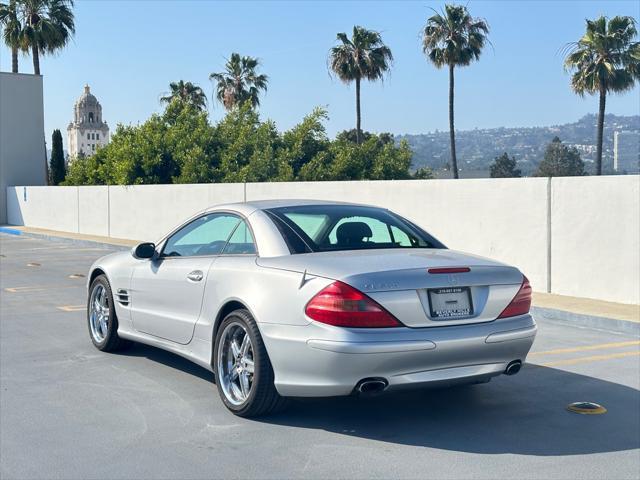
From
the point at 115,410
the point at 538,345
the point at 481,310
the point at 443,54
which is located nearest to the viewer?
the point at 481,310

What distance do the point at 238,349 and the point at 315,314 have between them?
909mm

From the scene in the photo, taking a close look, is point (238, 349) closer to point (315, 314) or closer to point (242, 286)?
point (242, 286)

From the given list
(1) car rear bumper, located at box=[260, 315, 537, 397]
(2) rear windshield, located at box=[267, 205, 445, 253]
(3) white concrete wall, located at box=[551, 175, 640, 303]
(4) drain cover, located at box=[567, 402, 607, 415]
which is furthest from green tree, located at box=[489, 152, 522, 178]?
(1) car rear bumper, located at box=[260, 315, 537, 397]

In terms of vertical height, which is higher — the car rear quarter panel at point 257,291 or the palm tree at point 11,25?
the palm tree at point 11,25

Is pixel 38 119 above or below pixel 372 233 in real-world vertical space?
above

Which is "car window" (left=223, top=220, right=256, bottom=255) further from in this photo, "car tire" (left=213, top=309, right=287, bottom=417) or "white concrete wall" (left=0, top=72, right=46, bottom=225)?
"white concrete wall" (left=0, top=72, right=46, bottom=225)

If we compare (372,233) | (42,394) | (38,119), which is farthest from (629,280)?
(38,119)

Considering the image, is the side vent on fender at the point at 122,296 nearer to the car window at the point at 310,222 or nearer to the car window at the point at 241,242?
the car window at the point at 241,242

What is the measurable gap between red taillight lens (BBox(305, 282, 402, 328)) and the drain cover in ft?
5.94

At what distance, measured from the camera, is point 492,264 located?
237 inches

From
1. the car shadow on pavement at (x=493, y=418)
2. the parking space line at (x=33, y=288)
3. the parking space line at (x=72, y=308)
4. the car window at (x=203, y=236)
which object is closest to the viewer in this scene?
the car shadow on pavement at (x=493, y=418)

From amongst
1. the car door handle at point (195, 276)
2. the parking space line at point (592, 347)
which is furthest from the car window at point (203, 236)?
the parking space line at point (592, 347)

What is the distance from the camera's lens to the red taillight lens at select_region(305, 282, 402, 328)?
211 inches

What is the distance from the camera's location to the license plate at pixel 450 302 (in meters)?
5.58
